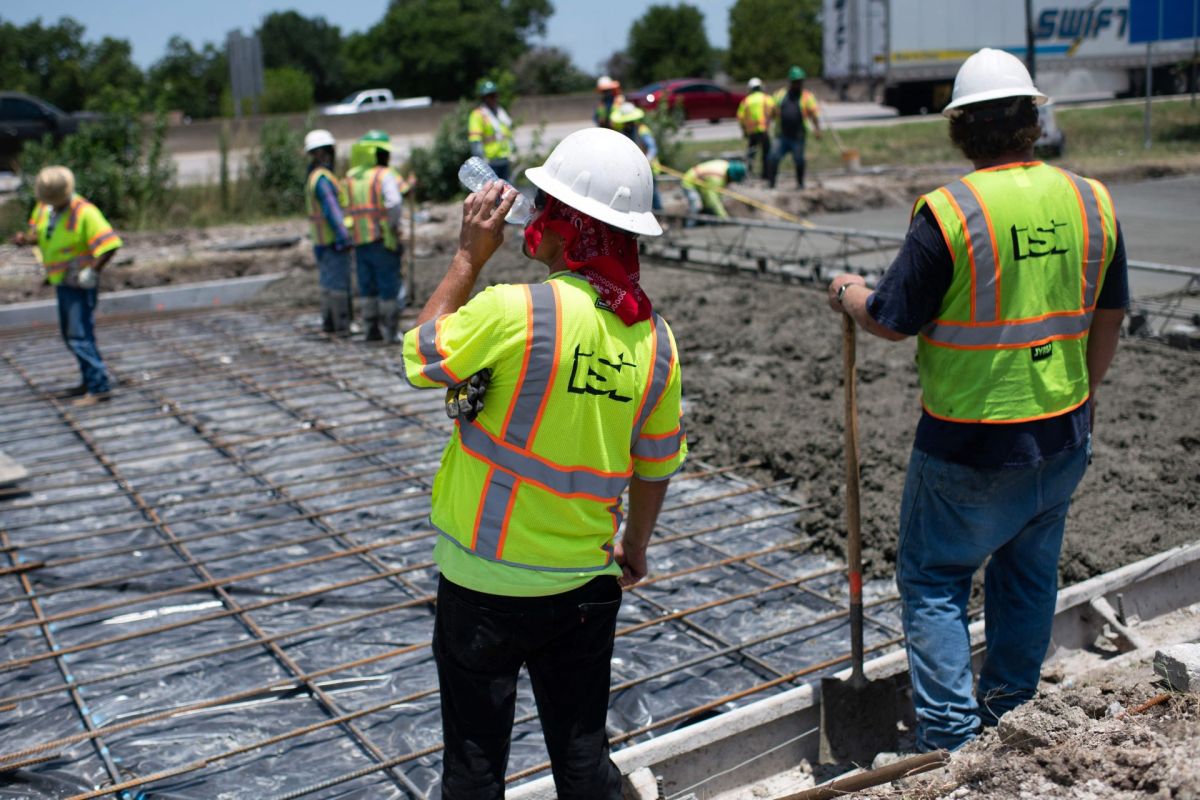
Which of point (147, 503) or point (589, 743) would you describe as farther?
point (147, 503)

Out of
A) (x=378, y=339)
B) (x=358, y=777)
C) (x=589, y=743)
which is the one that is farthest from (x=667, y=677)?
(x=378, y=339)

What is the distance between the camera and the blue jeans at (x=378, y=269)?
27.4 feet

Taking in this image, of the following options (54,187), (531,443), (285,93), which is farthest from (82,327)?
(285,93)

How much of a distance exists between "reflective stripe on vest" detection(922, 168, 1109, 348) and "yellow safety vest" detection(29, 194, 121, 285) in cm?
550

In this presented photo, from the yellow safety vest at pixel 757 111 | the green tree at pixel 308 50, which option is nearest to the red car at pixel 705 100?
the yellow safety vest at pixel 757 111

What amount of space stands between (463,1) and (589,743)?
62.4 m

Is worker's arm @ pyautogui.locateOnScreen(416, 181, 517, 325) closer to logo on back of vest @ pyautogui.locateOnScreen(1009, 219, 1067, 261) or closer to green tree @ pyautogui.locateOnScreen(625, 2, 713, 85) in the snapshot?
logo on back of vest @ pyautogui.locateOnScreen(1009, 219, 1067, 261)

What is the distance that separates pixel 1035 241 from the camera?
282cm

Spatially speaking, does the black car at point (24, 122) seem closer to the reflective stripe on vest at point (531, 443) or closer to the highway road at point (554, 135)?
the highway road at point (554, 135)

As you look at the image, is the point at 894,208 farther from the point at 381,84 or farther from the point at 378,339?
the point at 381,84

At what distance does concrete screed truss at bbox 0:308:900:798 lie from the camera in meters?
3.51

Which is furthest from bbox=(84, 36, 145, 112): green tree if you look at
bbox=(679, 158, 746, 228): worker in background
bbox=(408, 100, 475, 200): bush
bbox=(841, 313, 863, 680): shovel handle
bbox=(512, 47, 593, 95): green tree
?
bbox=(841, 313, 863, 680): shovel handle

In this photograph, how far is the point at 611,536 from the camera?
2477 mm

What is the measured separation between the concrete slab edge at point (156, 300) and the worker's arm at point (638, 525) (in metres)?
8.87
